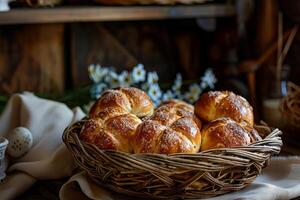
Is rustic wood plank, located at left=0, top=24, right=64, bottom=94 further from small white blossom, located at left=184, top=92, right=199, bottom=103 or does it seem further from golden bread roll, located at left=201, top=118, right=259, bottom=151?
golden bread roll, located at left=201, top=118, right=259, bottom=151

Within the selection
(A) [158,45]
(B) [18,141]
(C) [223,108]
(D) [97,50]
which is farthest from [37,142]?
(A) [158,45]

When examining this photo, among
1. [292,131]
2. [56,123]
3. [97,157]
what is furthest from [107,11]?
[97,157]

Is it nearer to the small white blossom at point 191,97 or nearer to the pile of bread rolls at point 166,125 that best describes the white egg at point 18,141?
the pile of bread rolls at point 166,125

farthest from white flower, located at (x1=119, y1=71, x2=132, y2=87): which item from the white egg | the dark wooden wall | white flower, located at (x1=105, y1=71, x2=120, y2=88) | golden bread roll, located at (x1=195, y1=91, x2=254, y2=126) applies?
golden bread roll, located at (x1=195, y1=91, x2=254, y2=126)

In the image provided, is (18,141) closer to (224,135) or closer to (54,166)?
(54,166)

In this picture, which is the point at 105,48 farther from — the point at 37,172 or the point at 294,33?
the point at 37,172
